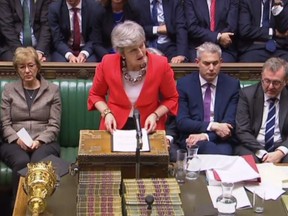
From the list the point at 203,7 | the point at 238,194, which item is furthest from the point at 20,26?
the point at 238,194

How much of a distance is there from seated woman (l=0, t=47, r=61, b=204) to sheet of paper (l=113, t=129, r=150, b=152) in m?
1.07

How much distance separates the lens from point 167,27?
488 centimetres

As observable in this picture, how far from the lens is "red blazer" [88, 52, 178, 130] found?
3518 millimetres

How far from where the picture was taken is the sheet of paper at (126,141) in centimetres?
284

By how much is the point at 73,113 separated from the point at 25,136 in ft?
1.52

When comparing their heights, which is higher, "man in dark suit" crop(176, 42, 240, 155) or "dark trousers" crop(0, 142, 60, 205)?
"man in dark suit" crop(176, 42, 240, 155)

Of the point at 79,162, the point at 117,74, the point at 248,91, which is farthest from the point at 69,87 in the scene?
the point at 79,162

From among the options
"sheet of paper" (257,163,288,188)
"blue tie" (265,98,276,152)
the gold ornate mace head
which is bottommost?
"blue tie" (265,98,276,152)

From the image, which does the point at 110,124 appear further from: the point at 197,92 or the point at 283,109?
the point at 283,109

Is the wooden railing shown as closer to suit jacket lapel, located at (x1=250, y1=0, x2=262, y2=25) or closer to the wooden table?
suit jacket lapel, located at (x1=250, y1=0, x2=262, y2=25)

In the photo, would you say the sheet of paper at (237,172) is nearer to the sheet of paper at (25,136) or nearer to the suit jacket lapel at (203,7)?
the sheet of paper at (25,136)

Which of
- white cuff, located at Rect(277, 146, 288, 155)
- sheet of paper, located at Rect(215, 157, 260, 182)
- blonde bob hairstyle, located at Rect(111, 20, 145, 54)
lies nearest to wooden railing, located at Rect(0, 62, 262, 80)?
white cuff, located at Rect(277, 146, 288, 155)

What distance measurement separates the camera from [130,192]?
264 cm

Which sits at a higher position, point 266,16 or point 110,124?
point 266,16
